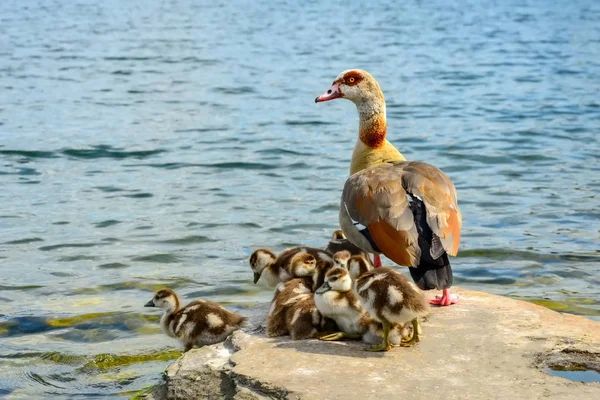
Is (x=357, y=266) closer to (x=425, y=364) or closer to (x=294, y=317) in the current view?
(x=294, y=317)

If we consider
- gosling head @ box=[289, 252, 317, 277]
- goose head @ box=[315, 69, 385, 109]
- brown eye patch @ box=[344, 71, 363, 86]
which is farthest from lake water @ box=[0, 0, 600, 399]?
brown eye patch @ box=[344, 71, 363, 86]

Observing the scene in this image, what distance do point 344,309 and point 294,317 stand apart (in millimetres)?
401

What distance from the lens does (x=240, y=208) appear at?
14.2m

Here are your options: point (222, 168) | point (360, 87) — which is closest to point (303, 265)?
point (360, 87)

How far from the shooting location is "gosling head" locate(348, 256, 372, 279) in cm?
786

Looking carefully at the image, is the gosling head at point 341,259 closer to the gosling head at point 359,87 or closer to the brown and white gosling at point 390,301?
the brown and white gosling at point 390,301

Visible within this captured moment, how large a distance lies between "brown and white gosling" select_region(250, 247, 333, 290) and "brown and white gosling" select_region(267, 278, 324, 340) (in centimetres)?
42

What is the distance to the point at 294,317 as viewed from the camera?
711 cm

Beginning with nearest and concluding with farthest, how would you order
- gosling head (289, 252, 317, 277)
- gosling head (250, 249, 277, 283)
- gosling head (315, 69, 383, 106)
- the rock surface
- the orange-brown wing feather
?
the rock surface → the orange-brown wing feather → gosling head (289, 252, 317, 277) → gosling head (250, 249, 277, 283) → gosling head (315, 69, 383, 106)

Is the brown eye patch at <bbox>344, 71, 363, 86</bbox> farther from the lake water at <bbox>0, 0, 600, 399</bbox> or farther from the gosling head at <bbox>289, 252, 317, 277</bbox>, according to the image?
the gosling head at <bbox>289, 252, 317, 277</bbox>

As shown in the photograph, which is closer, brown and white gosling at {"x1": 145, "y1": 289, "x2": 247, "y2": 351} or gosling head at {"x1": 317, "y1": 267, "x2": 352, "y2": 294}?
gosling head at {"x1": 317, "y1": 267, "x2": 352, "y2": 294}

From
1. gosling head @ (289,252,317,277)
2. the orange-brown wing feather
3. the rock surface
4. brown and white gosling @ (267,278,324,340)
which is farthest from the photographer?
gosling head @ (289,252,317,277)

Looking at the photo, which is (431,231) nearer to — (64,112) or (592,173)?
(592,173)

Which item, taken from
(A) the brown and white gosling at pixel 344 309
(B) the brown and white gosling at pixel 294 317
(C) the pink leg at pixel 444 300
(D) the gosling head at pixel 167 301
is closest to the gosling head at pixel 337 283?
(A) the brown and white gosling at pixel 344 309
